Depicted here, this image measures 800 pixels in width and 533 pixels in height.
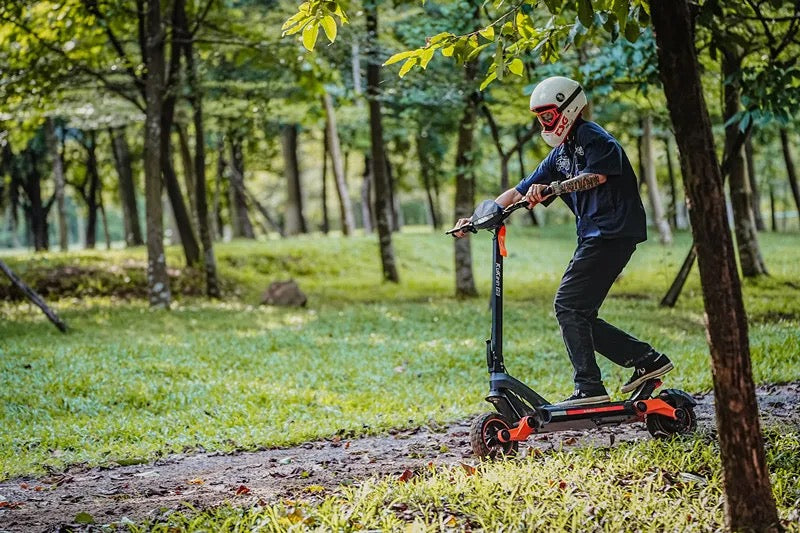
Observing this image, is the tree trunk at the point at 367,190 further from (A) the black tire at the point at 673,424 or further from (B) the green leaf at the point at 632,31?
(B) the green leaf at the point at 632,31

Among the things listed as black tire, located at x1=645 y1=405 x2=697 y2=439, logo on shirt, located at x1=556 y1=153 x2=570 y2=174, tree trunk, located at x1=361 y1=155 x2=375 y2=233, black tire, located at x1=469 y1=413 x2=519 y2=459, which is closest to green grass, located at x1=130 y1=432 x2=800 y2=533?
black tire, located at x1=469 y1=413 x2=519 y2=459

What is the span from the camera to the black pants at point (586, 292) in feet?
17.3

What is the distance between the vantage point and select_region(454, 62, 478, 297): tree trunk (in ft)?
53.6

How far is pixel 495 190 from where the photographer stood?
43.7m

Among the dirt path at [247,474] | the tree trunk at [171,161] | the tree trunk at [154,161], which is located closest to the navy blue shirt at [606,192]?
the dirt path at [247,474]

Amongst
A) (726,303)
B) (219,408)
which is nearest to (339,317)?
(219,408)

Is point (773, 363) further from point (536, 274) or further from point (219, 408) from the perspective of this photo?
point (536, 274)

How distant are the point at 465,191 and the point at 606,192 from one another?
11633 millimetres

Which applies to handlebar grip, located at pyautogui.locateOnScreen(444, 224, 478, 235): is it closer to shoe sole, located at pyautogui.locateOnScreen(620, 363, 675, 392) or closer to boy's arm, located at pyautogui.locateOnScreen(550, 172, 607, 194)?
boy's arm, located at pyautogui.locateOnScreen(550, 172, 607, 194)

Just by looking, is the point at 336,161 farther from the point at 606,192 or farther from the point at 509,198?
the point at 606,192

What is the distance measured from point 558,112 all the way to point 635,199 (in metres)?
0.76

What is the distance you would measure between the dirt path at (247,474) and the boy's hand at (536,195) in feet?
5.95

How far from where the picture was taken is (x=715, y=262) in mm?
3590

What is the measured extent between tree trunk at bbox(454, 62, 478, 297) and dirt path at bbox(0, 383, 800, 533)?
982cm
